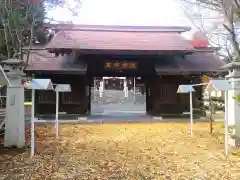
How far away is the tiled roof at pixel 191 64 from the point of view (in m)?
16.8

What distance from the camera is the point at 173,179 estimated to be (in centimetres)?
573

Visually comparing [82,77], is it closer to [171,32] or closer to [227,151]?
[171,32]

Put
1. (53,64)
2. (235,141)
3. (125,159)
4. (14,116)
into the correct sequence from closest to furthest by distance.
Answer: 1. (125,159)
2. (14,116)
3. (235,141)
4. (53,64)

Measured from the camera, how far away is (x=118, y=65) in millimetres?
17500

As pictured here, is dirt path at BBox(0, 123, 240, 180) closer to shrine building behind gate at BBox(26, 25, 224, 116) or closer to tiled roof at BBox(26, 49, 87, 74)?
tiled roof at BBox(26, 49, 87, 74)

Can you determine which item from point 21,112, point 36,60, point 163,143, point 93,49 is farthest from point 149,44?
point 21,112

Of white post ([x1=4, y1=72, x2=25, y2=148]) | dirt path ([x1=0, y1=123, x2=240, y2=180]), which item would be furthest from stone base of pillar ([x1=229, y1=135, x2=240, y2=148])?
white post ([x1=4, y1=72, x2=25, y2=148])

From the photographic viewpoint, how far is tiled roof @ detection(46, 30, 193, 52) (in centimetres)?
1645

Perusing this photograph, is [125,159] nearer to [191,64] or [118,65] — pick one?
[118,65]

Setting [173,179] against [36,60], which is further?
[36,60]

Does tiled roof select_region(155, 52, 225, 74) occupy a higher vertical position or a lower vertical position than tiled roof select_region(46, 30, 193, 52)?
lower

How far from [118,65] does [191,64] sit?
3970mm

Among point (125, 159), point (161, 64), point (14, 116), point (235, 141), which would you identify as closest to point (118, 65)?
point (161, 64)

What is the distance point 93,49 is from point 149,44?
309cm
